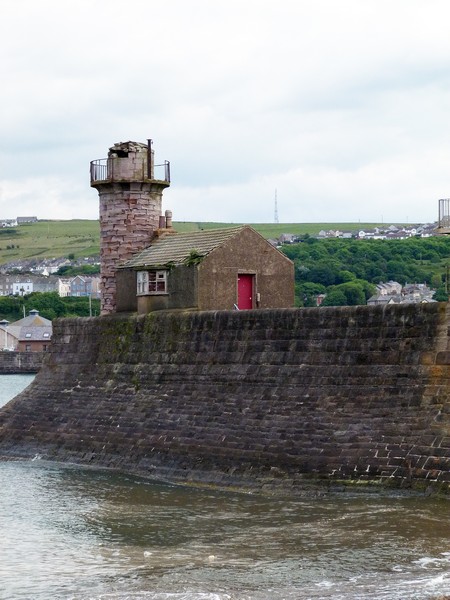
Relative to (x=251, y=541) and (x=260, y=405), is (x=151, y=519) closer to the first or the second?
(x=251, y=541)

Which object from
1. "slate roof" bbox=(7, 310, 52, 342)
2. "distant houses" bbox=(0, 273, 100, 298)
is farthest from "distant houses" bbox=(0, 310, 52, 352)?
"distant houses" bbox=(0, 273, 100, 298)

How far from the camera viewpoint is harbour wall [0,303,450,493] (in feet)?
63.6

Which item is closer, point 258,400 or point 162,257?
point 258,400

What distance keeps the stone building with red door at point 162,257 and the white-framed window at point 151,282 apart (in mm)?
22

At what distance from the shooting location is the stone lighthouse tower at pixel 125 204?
29.5 meters

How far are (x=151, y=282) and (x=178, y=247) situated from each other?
1.07m

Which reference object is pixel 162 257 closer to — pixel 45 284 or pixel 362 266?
pixel 362 266

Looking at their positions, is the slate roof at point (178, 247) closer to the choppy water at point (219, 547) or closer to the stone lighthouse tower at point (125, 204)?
the stone lighthouse tower at point (125, 204)

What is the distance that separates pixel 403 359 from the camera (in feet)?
65.4

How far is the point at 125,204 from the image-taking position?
2962 cm

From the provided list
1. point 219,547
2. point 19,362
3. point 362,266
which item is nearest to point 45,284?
point 19,362

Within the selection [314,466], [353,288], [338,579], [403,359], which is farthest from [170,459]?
[353,288]

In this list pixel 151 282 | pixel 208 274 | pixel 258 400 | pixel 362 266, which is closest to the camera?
pixel 258 400

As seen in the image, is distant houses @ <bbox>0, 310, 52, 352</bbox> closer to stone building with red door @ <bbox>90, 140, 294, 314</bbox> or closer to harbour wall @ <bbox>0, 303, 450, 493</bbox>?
stone building with red door @ <bbox>90, 140, 294, 314</bbox>
